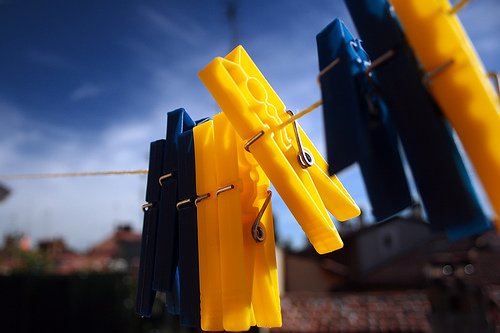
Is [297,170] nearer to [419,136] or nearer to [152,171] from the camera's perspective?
[419,136]

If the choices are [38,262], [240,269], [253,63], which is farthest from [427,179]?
[38,262]

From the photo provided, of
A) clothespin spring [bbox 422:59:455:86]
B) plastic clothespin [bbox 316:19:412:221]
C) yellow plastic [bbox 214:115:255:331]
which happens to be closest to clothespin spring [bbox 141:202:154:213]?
yellow plastic [bbox 214:115:255:331]

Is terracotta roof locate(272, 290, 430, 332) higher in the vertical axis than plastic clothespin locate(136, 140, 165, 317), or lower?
higher

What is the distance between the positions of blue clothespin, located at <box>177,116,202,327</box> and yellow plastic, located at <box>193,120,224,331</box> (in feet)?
0.05

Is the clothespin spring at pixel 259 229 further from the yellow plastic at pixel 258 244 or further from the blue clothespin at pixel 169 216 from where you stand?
the blue clothespin at pixel 169 216

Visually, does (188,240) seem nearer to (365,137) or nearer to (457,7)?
(365,137)

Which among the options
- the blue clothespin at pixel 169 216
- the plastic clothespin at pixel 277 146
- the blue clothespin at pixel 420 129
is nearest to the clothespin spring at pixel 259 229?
the plastic clothespin at pixel 277 146

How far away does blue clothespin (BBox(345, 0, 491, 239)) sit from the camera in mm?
612

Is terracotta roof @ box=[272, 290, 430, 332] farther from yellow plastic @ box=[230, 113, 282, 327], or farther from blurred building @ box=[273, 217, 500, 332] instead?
yellow plastic @ box=[230, 113, 282, 327]

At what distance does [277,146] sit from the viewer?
0.85 metres

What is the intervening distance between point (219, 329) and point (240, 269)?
116 millimetres

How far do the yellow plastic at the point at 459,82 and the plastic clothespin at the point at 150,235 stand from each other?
2.20 ft

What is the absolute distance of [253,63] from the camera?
1.03 meters

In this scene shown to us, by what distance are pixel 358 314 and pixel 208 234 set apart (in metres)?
7.10
